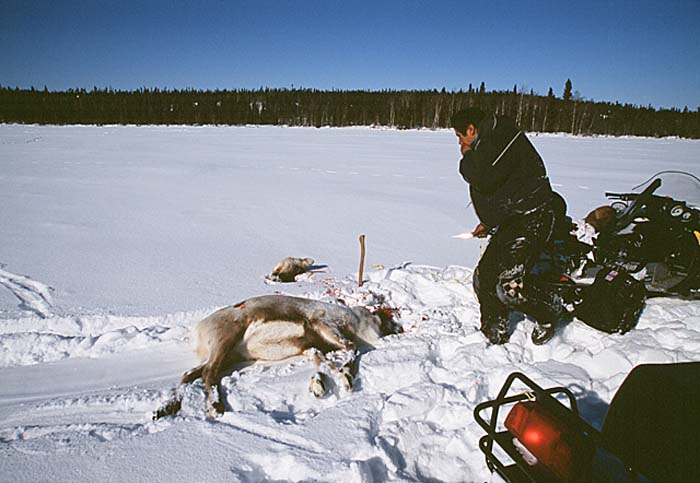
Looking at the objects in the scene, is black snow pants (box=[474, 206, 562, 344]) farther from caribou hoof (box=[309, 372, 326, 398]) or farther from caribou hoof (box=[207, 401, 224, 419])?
caribou hoof (box=[207, 401, 224, 419])

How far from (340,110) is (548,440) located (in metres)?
72.2

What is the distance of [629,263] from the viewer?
396 centimetres

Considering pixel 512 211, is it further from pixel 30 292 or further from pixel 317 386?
pixel 30 292

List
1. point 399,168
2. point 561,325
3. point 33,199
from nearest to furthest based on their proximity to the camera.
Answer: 1. point 561,325
2. point 33,199
3. point 399,168

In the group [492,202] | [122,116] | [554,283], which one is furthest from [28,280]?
[122,116]

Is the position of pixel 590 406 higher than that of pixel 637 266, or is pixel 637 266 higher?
pixel 637 266

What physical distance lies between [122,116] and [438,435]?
3097 inches

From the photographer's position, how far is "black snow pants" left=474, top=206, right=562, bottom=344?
11.1 ft

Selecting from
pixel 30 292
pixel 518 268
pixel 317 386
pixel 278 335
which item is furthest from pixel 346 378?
pixel 30 292

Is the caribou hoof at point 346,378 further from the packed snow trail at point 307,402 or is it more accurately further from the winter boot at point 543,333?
the winter boot at point 543,333

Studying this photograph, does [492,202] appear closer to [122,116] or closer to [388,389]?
[388,389]

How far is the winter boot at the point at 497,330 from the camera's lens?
11.7 feet

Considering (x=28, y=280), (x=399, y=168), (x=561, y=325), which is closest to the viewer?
(x=561, y=325)

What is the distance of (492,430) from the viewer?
155 cm
